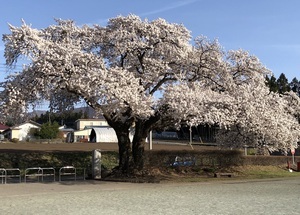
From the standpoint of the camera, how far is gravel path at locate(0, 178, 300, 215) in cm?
1221

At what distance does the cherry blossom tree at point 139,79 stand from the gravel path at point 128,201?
13.2 feet

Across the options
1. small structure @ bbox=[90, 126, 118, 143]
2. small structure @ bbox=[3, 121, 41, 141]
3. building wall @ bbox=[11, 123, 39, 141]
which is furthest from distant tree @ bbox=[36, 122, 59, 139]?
small structure @ bbox=[90, 126, 118, 143]

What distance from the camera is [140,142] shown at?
24.7 m

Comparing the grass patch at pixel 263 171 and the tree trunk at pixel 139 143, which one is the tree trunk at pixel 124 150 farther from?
the grass patch at pixel 263 171

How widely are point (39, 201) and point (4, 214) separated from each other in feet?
11.4

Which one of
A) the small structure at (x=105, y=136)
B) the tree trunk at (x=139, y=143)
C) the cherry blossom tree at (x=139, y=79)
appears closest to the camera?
the cherry blossom tree at (x=139, y=79)

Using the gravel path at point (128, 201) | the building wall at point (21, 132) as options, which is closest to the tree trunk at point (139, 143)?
the gravel path at point (128, 201)

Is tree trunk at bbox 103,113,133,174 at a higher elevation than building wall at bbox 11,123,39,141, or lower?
lower

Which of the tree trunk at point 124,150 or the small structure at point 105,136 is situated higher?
the small structure at point 105,136

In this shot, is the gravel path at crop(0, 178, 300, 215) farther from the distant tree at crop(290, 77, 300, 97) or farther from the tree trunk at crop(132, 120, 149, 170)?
the distant tree at crop(290, 77, 300, 97)

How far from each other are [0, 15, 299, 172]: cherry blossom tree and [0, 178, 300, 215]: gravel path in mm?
4016

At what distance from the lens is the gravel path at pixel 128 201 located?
12.2m

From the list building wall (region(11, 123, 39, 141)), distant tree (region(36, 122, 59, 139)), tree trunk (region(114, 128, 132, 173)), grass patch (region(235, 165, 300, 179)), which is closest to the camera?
tree trunk (region(114, 128, 132, 173))

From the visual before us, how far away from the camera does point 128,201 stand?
1469 cm
